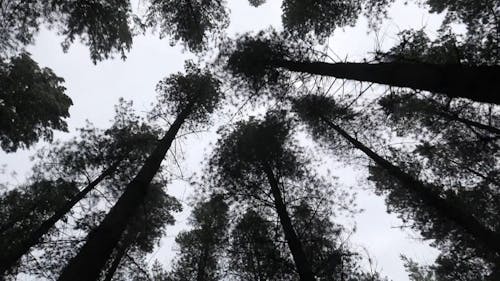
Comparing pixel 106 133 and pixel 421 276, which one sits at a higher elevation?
pixel 421 276

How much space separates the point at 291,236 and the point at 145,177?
12.5ft

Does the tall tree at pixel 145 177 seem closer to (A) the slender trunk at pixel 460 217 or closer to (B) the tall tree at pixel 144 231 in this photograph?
(B) the tall tree at pixel 144 231

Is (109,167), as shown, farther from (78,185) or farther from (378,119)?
(378,119)

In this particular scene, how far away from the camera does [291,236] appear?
7348 mm

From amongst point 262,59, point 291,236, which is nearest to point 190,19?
point 262,59

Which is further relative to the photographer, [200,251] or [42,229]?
[200,251]

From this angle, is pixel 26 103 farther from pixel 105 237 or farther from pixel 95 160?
pixel 105 237

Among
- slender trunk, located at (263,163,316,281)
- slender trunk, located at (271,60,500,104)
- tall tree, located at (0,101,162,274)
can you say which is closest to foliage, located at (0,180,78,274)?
tall tree, located at (0,101,162,274)

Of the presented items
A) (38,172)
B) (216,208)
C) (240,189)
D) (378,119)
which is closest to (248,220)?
(240,189)

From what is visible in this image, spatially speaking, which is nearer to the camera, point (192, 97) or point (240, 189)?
point (240, 189)

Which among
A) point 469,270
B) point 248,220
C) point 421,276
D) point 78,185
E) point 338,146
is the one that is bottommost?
point 248,220

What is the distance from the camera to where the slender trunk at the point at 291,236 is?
646 cm

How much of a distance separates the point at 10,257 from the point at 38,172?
3.64 metres

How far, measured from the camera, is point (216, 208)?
10.5m
